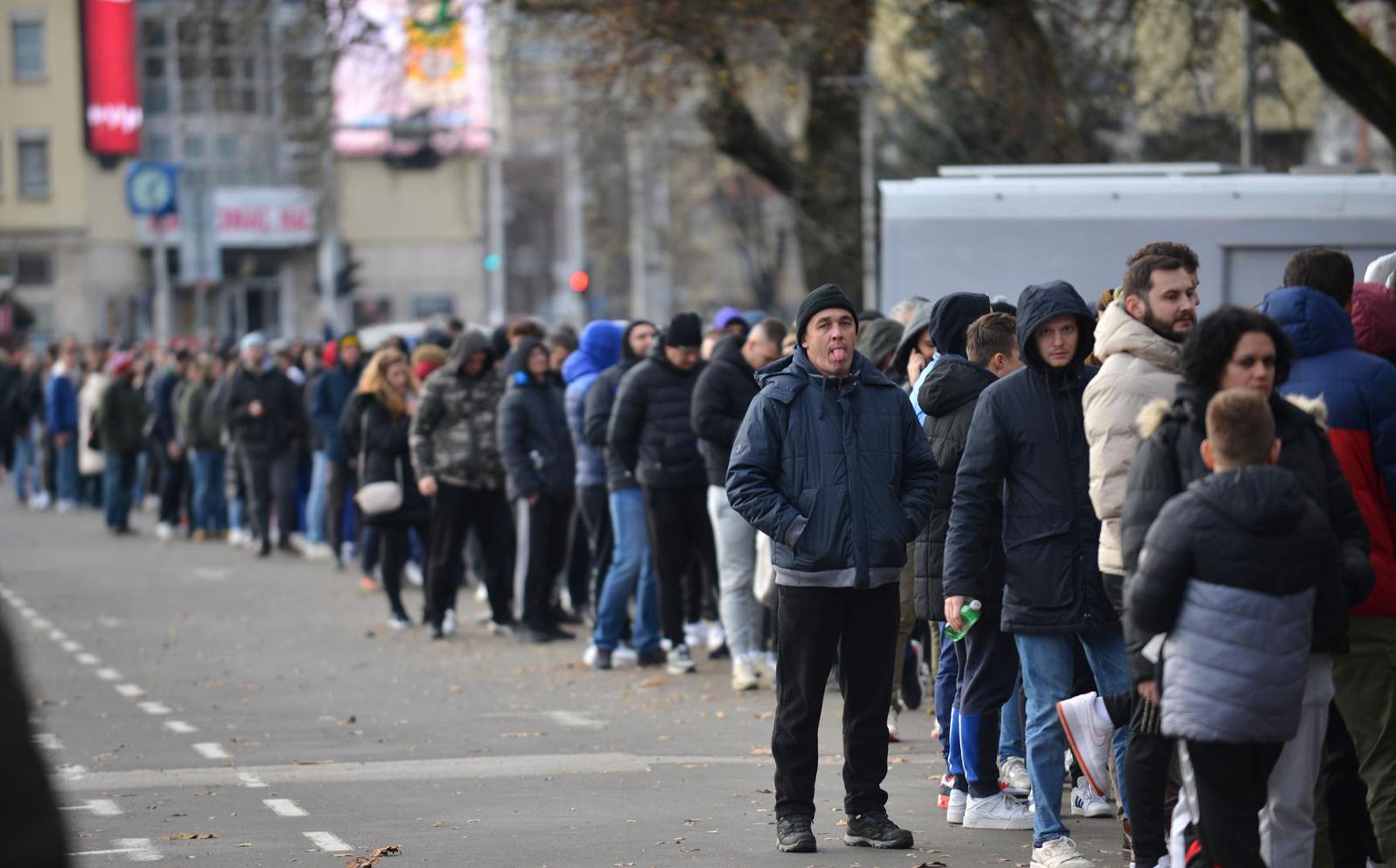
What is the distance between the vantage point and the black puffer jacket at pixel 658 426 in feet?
42.7

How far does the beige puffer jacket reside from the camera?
6906 millimetres

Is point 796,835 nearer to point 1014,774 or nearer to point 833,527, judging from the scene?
point 833,527

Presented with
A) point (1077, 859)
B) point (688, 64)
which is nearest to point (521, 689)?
point (1077, 859)

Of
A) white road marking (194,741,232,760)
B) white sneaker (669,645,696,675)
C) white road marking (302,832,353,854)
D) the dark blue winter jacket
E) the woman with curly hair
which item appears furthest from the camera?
the dark blue winter jacket

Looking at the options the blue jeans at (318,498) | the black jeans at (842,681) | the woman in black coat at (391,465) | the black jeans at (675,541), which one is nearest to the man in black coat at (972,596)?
the black jeans at (842,681)

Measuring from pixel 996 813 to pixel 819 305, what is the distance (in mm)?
2014

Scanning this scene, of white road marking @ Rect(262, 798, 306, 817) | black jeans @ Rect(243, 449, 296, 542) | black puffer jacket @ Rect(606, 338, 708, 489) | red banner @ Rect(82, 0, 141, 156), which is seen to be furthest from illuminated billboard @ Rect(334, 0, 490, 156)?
red banner @ Rect(82, 0, 141, 156)

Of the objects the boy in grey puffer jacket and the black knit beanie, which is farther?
the black knit beanie

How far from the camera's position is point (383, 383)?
16.0 metres

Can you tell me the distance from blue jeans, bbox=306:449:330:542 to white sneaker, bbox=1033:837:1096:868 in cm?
1383

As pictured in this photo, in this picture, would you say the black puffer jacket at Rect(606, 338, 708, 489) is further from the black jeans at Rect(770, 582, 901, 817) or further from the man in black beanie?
the black jeans at Rect(770, 582, 901, 817)

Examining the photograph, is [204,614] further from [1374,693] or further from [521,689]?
[1374,693]

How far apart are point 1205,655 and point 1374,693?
1.15 m

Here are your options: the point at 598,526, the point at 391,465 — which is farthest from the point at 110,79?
the point at 598,526
